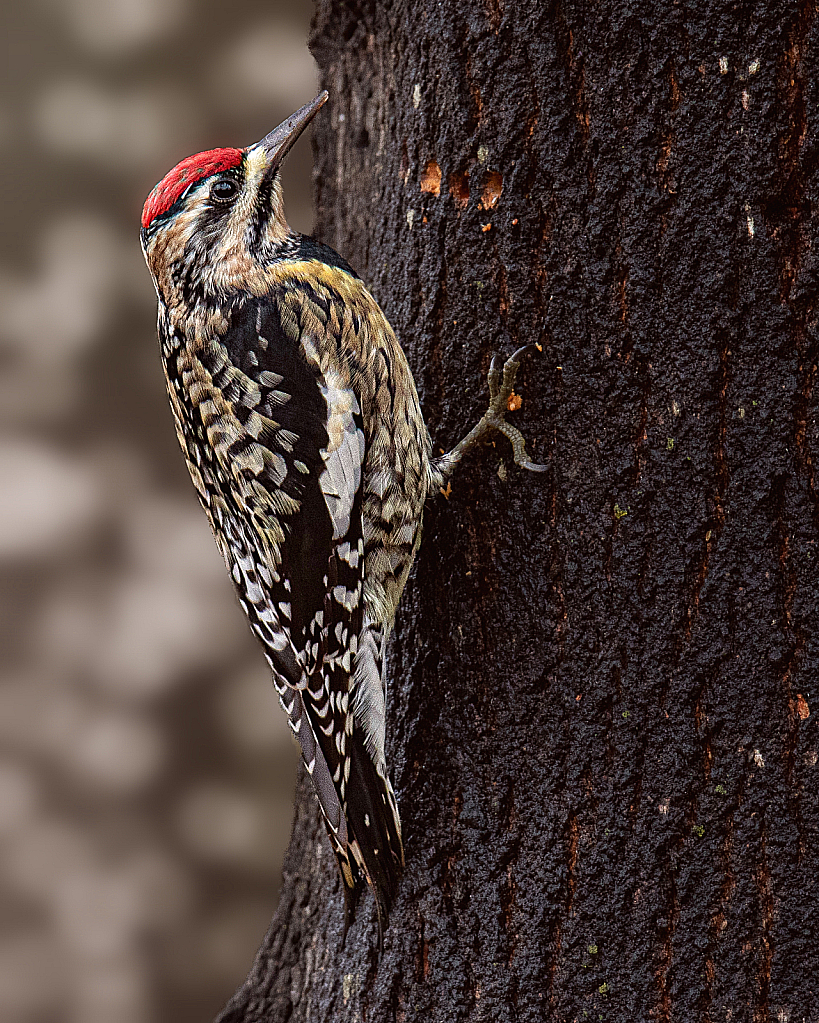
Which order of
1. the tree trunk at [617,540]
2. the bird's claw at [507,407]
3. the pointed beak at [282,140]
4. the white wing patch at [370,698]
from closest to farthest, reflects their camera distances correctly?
the tree trunk at [617,540]
the bird's claw at [507,407]
the white wing patch at [370,698]
the pointed beak at [282,140]

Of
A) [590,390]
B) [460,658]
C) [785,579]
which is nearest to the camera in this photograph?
[785,579]

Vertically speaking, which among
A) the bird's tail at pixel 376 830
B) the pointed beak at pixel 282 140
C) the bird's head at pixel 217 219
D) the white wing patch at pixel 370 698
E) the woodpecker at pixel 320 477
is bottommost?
the bird's tail at pixel 376 830

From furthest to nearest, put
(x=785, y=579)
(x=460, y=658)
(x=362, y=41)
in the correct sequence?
(x=362, y=41)
(x=460, y=658)
(x=785, y=579)

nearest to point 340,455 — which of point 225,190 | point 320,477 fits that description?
point 320,477

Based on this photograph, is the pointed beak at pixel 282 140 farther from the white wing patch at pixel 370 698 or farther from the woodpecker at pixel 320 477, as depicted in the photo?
the white wing patch at pixel 370 698

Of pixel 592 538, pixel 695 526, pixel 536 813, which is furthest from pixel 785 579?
pixel 536 813

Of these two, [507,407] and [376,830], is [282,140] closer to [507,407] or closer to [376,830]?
[507,407]

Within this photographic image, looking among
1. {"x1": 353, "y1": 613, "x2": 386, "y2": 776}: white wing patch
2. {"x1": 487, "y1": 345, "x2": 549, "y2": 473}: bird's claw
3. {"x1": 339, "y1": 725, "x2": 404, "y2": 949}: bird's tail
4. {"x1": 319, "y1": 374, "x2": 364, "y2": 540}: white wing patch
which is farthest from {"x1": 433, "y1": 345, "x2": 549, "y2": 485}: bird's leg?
{"x1": 339, "y1": 725, "x2": 404, "y2": 949}: bird's tail

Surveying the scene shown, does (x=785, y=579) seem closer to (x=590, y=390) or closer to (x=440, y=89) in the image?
(x=590, y=390)

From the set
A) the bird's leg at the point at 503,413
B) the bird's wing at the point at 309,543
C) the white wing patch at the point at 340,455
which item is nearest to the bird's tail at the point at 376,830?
the bird's wing at the point at 309,543
